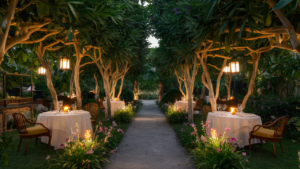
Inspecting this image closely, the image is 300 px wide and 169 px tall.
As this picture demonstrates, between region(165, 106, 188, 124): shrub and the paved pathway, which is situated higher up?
region(165, 106, 188, 124): shrub

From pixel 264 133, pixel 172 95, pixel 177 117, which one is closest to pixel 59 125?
pixel 264 133

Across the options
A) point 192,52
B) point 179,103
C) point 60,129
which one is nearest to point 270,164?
point 192,52

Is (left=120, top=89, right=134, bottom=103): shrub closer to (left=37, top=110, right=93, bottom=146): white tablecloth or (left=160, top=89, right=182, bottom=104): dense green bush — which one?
(left=160, top=89, right=182, bottom=104): dense green bush

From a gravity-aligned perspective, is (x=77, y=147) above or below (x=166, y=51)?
below

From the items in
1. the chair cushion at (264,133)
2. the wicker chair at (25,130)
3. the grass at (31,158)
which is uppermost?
the wicker chair at (25,130)

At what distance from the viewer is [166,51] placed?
7.38 metres

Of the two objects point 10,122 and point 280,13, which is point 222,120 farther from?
point 10,122

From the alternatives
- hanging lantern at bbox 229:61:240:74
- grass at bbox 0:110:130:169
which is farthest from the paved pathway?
hanging lantern at bbox 229:61:240:74

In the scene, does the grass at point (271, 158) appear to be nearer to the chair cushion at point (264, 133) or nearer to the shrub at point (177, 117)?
the chair cushion at point (264, 133)

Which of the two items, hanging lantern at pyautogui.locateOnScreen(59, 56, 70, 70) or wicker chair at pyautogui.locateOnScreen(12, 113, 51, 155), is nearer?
wicker chair at pyautogui.locateOnScreen(12, 113, 51, 155)

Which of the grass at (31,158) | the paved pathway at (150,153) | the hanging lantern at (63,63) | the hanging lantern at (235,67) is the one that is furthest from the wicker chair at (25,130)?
the hanging lantern at (235,67)

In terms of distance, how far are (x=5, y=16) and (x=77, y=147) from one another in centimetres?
227

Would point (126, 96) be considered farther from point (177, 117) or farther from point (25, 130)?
point (25, 130)

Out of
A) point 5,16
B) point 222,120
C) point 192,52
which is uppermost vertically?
point 192,52
